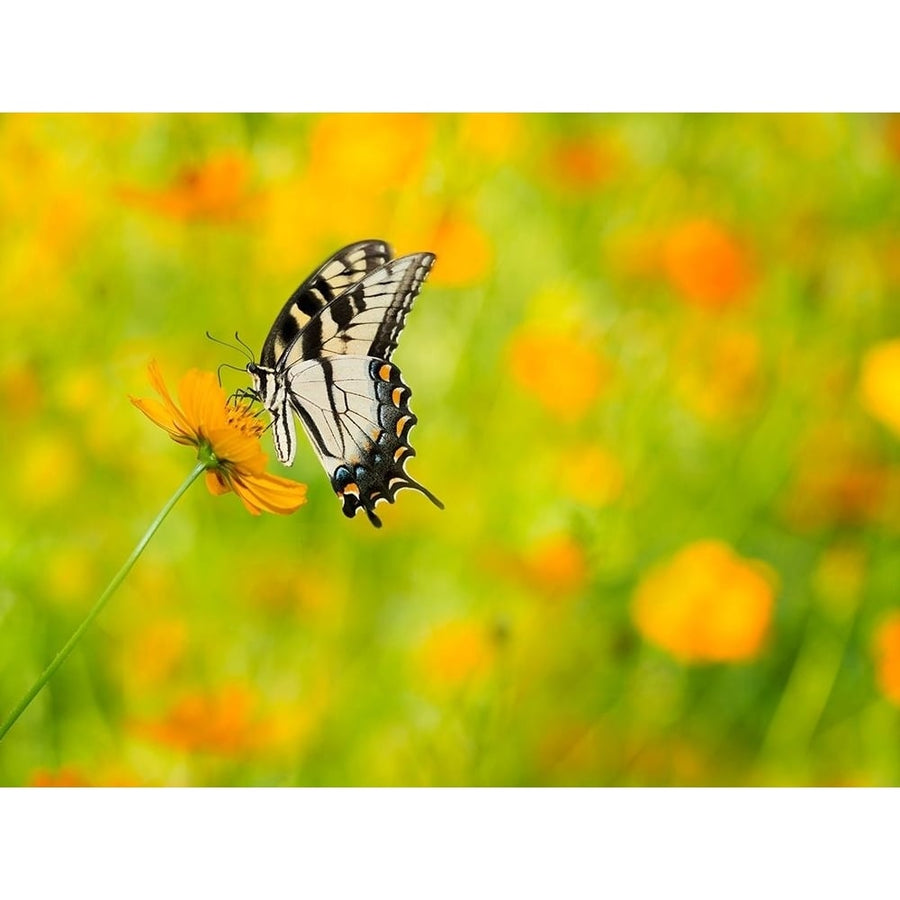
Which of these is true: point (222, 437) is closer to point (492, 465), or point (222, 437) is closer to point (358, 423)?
point (358, 423)

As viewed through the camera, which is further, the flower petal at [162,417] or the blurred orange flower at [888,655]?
the blurred orange flower at [888,655]

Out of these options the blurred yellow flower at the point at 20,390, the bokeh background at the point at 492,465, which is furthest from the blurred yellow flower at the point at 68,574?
the blurred yellow flower at the point at 20,390

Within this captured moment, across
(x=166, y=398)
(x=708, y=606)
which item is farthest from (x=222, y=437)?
Answer: (x=708, y=606)

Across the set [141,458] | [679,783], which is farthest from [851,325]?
[141,458]

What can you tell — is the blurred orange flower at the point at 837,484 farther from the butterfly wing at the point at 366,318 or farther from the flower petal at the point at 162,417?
the flower petal at the point at 162,417

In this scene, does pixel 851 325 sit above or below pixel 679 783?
above

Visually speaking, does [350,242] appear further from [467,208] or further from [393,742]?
[393,742]
